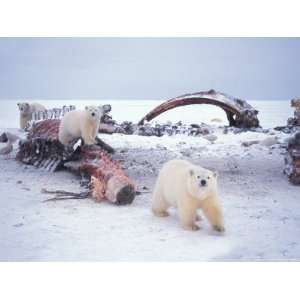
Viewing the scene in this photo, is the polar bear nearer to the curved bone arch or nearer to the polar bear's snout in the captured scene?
the curved bone arch

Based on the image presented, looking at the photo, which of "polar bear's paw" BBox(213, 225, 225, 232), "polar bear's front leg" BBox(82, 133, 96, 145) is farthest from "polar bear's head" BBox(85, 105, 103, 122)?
"polar bear's paw" BBox(213, 225, 225, 232)

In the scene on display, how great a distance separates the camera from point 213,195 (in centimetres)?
250

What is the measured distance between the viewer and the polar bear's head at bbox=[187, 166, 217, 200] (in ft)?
8.00

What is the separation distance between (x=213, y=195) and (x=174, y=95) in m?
0.82

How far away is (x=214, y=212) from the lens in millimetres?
2518

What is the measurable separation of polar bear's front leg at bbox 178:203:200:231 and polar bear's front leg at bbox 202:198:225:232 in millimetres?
61

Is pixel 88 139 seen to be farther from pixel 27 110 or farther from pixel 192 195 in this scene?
pixel 192 195

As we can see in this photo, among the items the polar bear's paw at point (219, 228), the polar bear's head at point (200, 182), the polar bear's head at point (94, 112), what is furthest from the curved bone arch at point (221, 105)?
the polar bear's paw at point (219, 228)

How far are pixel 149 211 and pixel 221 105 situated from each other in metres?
0.86
